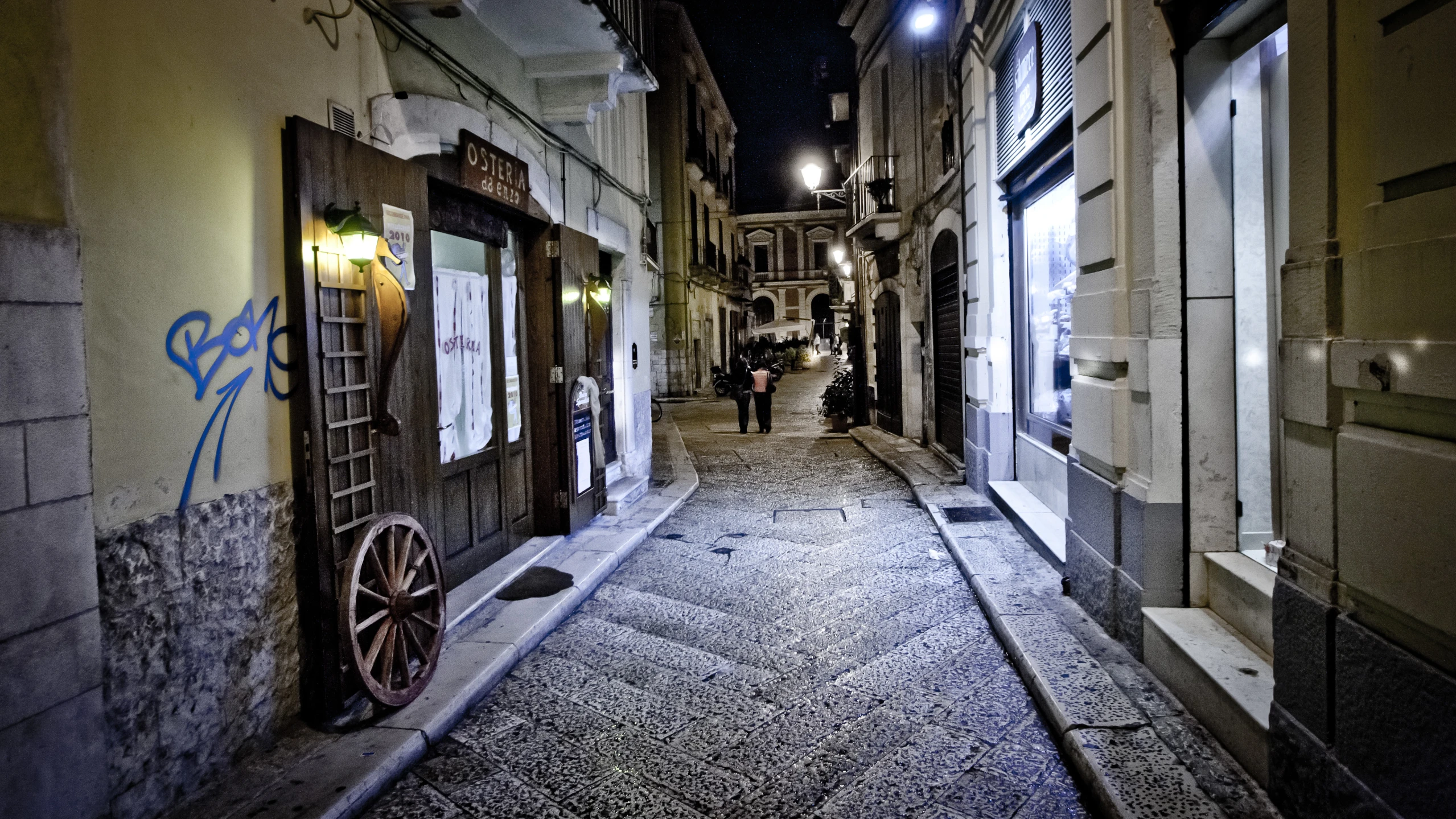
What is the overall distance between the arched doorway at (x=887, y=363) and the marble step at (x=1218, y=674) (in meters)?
10.6

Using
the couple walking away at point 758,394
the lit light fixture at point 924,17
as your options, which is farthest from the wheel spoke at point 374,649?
the couple walking away at point 758,394

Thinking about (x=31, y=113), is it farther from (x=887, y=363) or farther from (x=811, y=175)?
(x=811, y=175)

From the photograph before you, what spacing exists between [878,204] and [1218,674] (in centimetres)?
1184

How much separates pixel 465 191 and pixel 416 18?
114 centimetres

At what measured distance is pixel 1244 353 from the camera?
13.4 ft

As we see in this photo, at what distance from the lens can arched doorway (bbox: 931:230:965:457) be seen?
33.8ft

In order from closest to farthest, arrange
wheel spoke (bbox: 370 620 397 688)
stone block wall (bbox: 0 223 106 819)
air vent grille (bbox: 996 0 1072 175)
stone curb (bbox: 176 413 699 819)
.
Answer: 1. stone block wall (bbox: 0 223 106 819)
2. stone curb (bbox: 176 413 699 819)
3. wheel spoke (bbox: 370 620 397 688)
4. air vent grille (bbox: 996 0 1072 175)

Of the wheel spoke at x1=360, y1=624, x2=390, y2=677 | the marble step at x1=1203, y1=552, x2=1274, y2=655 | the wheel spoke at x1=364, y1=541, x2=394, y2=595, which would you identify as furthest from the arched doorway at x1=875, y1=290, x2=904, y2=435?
the wheel spoke at x1=360, y1=624, x2=390, y2=677

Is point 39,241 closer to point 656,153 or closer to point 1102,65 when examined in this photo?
point 1102,65

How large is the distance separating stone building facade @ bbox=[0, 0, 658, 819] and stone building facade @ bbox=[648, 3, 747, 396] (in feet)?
73.0

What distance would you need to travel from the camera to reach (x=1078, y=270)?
5250 mm

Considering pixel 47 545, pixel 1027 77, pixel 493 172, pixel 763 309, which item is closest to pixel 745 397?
pixel 1027 77

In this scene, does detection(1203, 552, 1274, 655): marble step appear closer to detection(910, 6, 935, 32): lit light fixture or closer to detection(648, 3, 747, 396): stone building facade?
detection(910, 6, 935, 32): lit light fixture

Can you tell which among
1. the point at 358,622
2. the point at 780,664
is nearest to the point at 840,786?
the point at 780,664
